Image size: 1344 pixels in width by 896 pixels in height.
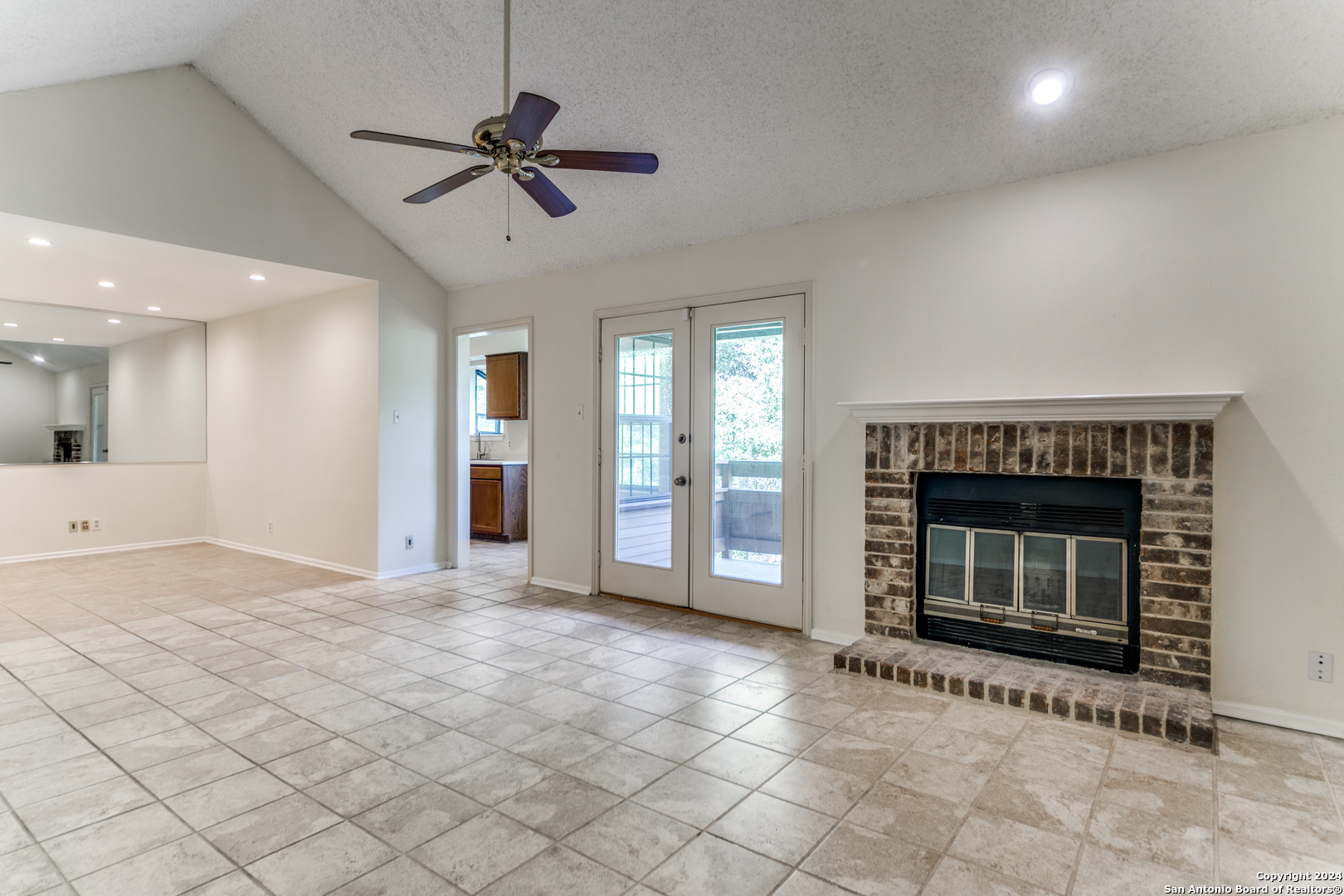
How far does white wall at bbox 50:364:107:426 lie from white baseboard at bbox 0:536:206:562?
40.7 inches

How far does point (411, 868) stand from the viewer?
192 cm

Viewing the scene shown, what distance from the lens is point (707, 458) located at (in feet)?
15.0

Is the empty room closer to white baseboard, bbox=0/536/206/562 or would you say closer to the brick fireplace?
the brick fireplace

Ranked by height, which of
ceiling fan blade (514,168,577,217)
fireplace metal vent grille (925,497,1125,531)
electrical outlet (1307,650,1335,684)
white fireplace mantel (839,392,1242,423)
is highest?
ceiling fan blade (514,168,577,217)

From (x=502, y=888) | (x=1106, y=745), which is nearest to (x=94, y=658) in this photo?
(x=502, y=888)

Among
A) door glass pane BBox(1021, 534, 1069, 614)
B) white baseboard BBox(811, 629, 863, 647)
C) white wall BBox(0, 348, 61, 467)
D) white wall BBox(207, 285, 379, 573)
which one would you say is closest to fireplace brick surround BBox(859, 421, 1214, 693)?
door glass pane BBox(1021, 534, 1069, 614)

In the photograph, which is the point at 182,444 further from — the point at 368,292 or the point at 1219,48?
the point at 1219,48

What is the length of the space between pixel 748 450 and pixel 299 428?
438 centimetres

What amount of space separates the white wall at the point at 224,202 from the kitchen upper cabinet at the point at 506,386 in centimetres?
184

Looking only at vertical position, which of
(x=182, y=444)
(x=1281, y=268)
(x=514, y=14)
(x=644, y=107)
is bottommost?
(x=182, y=444)

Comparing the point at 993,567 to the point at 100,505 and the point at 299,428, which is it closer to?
the point at 299,428

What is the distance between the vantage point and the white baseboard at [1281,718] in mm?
2801

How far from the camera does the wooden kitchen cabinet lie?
25.9ft

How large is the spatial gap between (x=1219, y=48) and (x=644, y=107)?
244 centimetres
